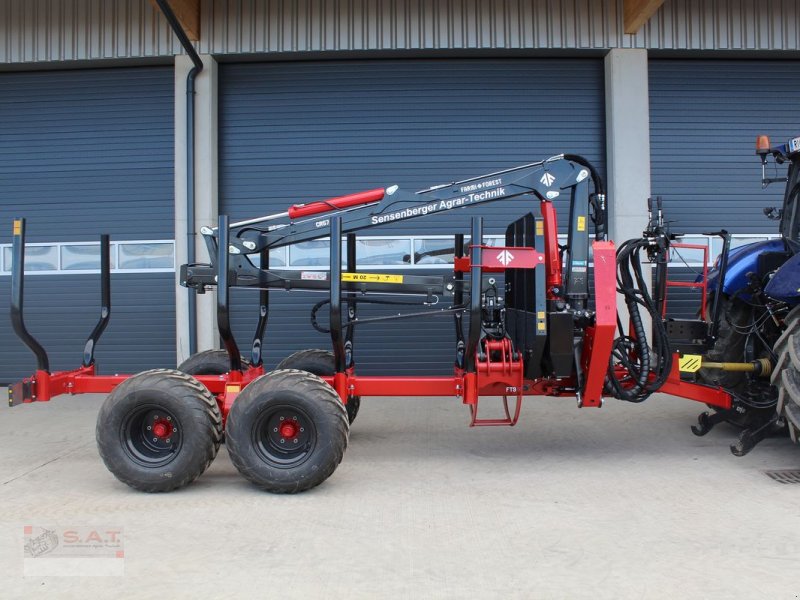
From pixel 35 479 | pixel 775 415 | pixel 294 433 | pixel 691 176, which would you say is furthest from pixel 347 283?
pixel 691 176

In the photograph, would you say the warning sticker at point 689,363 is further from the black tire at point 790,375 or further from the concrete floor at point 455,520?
the concrete floor at point 455,520

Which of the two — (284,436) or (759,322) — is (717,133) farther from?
(284,436)

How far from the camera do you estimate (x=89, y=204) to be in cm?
948

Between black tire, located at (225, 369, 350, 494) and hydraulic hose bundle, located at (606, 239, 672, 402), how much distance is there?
2.39m

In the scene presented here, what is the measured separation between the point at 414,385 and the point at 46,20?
7891 millimetres

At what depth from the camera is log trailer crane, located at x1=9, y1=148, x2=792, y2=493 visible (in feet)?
15.7

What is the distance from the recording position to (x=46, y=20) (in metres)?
9.23

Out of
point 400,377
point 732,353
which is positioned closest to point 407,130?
point 400,377

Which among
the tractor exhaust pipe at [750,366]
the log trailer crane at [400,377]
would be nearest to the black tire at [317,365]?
the log trailer crane at [400,377]

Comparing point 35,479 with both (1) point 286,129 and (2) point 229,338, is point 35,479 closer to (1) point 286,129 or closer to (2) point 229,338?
(2) point 229,338

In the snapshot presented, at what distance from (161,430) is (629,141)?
7030 millimetres

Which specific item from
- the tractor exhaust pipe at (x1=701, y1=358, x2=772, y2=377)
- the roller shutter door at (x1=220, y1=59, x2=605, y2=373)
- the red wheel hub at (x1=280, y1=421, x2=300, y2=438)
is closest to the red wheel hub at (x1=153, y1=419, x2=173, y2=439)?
the red wheel hub at (x1=280, y1=421, x2=300, y2=438)

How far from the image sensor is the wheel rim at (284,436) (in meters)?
4.78

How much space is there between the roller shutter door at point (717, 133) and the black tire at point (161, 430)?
7.14m
